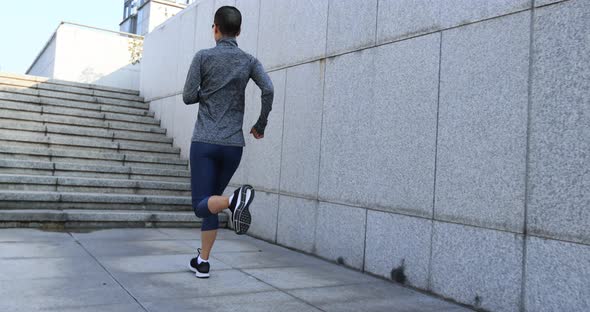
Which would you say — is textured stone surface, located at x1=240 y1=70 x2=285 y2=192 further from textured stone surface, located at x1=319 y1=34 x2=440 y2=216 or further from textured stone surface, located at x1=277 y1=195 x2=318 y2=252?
textured stone surface, located at x1=319 y1=34 x2=440 y2=216

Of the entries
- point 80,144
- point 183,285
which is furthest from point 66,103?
point 183,285

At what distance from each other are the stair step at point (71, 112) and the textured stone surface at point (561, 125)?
26.7ft

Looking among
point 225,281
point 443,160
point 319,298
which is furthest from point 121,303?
point 443,160

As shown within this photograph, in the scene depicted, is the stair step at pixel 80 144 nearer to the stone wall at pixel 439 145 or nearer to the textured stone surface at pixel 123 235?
the textured stone surface at pixel 123 235

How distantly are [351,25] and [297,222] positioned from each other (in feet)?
7.12

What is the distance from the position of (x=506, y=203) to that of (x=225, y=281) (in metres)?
2.17

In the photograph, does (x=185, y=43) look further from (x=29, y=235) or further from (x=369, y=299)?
(x=369, y=299)

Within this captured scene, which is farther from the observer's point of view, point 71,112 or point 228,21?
point 71,112

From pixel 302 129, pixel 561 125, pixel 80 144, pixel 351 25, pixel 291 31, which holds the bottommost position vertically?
pixel 80 144

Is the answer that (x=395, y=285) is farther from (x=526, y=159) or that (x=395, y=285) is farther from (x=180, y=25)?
(x=180, y=25)

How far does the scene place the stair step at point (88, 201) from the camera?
6391 mm

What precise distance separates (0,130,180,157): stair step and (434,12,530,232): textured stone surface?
20.2 ft

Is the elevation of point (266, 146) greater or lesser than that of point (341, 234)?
greater

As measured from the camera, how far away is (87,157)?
823 centimetres
